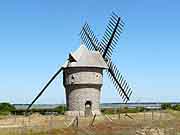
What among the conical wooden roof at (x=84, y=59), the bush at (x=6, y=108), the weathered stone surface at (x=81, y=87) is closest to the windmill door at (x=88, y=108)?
the weathered stone surface at (x=81, y=87)

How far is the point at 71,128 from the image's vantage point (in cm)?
3647

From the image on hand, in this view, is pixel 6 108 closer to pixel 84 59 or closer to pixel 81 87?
pixel 81 87

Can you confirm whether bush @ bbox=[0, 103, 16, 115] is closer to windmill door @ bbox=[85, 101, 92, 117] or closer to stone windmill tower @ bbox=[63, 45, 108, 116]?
stone windmill tower @ bbox=[63, 45, 108, 116]

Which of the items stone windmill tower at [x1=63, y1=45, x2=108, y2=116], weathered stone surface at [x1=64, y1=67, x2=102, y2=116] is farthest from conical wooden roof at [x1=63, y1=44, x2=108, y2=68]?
weathered stone surface at [x1=64, y1=67, x2=102, y2=116]

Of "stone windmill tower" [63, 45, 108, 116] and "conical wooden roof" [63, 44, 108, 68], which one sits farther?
"conical wooden roof" [63, 44, 108, 68]

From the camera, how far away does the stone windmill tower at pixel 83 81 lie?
48.2m

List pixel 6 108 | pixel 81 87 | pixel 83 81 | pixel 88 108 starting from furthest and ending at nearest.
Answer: pixel 6 108, pixel 88 108, pixel 81 87, pixel 83 81

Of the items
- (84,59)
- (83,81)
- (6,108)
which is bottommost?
(6,108)

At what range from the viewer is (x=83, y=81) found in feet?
158

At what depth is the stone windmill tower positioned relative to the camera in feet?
158

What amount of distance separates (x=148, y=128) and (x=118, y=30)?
1917 centimetres

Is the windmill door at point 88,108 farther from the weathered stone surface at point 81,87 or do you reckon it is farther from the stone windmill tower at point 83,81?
the weathered stone surface at point 81,87

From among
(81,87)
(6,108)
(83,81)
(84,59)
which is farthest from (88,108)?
(6,108)

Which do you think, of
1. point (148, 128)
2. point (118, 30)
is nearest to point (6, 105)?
point (118, 30)
